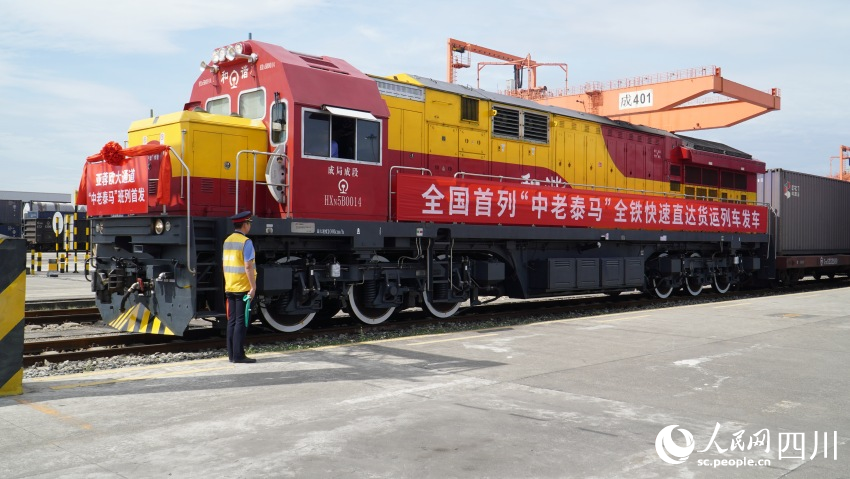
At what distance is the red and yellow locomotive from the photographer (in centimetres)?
891

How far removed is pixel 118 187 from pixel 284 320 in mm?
2942

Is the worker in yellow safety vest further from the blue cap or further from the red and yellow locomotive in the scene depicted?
the red and yellow locomotive

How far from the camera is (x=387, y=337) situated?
32.2ft

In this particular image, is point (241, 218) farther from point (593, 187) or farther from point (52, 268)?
point (52, 268)

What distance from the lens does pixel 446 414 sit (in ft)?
18.0

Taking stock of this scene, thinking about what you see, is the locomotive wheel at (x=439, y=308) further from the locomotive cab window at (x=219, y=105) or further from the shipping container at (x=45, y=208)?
the shipping container at (x=45, y=208)

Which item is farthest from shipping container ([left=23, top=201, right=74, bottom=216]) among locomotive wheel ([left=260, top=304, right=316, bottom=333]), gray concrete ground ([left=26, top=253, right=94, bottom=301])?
locomotive wheel ([left=260, top=304, right=316, bottom=333])

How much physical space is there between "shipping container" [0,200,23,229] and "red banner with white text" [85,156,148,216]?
47175 millimetres

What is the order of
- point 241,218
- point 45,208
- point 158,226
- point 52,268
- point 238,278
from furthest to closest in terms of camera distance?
point 45,208 < point 52,268 < point 158,226 < point 241,218 < point 238,278

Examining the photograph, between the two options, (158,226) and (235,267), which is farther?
(158,226)

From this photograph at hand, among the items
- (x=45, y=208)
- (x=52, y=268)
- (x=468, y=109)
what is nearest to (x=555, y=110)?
(x=468, y=109)

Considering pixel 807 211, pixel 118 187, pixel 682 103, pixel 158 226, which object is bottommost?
pixel 158 226

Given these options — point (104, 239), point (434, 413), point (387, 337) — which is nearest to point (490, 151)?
point (387, 337)

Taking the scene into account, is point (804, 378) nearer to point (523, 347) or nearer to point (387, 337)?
point (523, 347)
